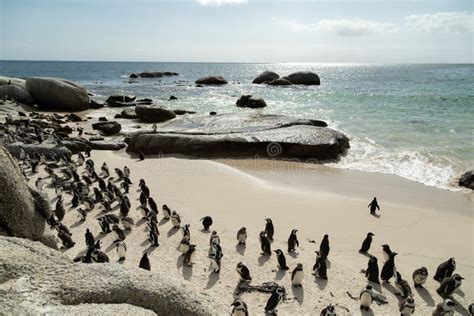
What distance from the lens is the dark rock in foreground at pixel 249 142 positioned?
60.8ft

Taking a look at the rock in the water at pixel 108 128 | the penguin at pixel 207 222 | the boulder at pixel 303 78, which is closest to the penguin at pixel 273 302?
the penguin at pixel 207 222

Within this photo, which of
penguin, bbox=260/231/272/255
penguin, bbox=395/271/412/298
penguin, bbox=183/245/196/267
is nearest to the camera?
penguin, bbox=395/271/412/298

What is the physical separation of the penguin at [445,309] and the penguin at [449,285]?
0.65m

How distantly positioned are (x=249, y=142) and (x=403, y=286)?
1181 centimetres

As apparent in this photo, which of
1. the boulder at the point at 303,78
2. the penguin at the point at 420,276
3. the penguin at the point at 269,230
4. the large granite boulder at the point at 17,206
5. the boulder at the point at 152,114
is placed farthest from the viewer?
the boulder at the point at 303,78

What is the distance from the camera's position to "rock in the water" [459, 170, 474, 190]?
14586mm

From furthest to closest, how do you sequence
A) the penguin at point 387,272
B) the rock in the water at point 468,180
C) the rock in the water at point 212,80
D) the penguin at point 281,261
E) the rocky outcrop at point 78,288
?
the rock in the water at point 212,80
the rock in the water at point 468,180
the penguin at point 281,261
the penguin at point 387,272
the rocky outcrop at point 78,288

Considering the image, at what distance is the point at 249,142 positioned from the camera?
18.8 m

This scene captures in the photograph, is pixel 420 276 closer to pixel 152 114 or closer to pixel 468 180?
pixel 468 180

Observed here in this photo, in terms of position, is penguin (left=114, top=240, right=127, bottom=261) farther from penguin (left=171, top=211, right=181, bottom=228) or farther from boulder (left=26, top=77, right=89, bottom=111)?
boulder (left=26, top=77, right=89, bottom=111)

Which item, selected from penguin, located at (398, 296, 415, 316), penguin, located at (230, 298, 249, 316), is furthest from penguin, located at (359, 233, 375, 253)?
penguin, located at (230, 298, 249, 316)

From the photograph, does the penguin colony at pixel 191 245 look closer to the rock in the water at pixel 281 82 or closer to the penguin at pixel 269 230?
the penguin at pixel 269 230

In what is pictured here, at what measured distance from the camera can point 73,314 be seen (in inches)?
128

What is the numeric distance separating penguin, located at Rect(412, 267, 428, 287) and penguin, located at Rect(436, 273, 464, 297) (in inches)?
13.3
